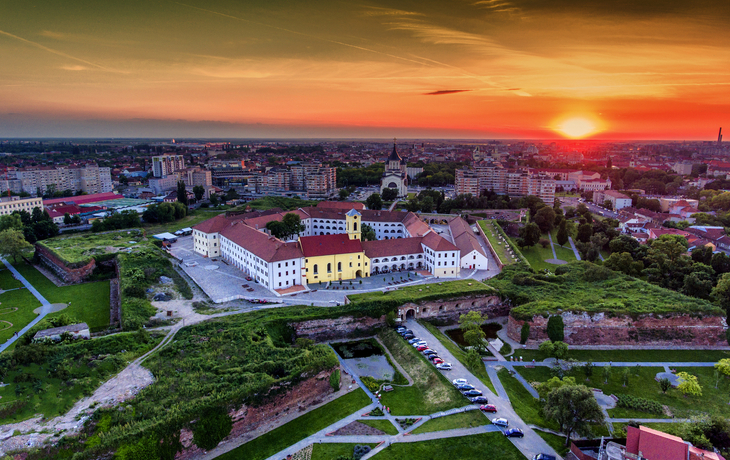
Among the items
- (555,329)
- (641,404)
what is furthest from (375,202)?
(641,404)

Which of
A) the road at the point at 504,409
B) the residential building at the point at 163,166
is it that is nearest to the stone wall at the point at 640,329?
the road at the point at 504,409

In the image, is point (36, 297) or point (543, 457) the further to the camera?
point (36, 297)

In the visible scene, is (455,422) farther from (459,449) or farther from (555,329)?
(555,329)

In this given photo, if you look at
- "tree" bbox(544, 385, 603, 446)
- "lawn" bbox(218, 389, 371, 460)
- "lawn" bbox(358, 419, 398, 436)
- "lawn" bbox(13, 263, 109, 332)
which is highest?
"tree" bbox(544, 385, 603, 446)

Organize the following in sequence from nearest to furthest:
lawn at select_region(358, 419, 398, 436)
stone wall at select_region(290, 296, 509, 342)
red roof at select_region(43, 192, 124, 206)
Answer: lawn at select_region(358, 419, 398, 436)
stone wall at select_region(290, 296, 509, 342)
red roof at select_region(43, 192, 124, 206)

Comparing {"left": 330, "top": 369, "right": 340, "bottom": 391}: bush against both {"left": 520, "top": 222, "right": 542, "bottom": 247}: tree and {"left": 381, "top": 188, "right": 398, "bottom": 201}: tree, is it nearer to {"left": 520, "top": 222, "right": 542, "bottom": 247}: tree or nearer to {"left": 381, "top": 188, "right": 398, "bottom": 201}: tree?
{"left": 520, "top": 222, "right": 542, "bottom": 247}: tree

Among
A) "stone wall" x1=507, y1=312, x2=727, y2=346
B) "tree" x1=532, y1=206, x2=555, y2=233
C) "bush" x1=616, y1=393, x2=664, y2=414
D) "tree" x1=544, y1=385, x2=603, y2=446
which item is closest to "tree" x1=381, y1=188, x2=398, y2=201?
"tree" x1=532, y1=206, x2=555, y2=233

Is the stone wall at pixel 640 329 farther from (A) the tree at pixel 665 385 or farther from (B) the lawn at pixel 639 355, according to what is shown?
(A) the tree at pixel 665 385
